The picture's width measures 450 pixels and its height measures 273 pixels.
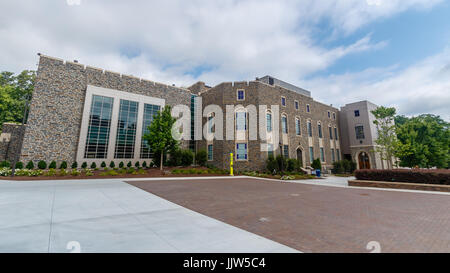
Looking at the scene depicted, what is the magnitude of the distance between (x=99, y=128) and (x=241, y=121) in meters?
17.6

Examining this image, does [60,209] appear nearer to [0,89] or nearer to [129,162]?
[129,162]

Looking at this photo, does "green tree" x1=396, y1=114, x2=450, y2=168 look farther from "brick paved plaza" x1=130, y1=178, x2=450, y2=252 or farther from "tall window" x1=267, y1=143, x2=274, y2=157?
"brick paved plaza" x1=130, y1=178, x2=450, y2=252

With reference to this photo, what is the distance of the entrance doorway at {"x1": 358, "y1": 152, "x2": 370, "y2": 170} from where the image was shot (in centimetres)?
3064

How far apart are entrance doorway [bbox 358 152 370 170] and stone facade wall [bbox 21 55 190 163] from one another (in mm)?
41351

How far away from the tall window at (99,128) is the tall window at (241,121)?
16.2 metres

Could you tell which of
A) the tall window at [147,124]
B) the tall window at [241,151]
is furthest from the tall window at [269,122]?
the tall window at [147,124]

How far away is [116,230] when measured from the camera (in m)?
3.86

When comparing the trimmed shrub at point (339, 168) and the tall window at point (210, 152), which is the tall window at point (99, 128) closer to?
the tall window at point (210, 152)

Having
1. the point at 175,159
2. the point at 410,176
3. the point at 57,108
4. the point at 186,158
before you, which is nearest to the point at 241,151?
the point at 186,158

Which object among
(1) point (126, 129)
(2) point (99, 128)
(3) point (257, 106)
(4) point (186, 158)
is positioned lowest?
(4) point (186, 158)

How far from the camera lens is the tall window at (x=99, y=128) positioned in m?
20.5

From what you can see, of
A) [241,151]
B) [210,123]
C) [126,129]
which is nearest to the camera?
[126,129]

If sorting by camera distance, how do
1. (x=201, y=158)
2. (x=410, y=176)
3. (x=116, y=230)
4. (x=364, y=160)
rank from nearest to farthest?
(x=116, y=230) < (x=410, y=176) < (x=201, y=158) < (x=364, y=160)

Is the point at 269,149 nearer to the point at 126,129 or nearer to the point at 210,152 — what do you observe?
the point at 210,152
